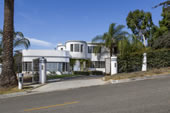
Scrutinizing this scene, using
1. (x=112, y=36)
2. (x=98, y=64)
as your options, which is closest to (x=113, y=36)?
(x=112, y=36)

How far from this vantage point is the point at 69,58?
97.2 ft

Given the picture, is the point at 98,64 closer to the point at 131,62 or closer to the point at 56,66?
the point at 56,66

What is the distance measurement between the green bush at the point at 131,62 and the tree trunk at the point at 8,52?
30.5 feet

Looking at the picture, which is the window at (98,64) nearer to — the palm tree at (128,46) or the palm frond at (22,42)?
the palm tree at (128,46)

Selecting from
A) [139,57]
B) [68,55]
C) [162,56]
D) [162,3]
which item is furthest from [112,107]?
[68,55]

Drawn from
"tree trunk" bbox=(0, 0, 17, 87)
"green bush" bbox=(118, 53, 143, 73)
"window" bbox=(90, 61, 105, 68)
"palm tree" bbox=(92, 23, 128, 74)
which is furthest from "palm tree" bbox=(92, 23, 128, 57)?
"tree trunk" bbox=(0, 0, 17, 87)

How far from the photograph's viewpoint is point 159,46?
21688 millimetres

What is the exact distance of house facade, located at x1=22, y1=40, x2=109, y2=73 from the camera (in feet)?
88.3

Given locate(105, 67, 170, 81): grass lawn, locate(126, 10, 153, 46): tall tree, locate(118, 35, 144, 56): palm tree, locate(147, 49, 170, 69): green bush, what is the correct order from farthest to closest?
locate(126, 10, 153, 46): tall tree → locate(118, 35, 144, 56): palm tree → locate(147, 49, 170, 69): green bush → locate(105, 67, 170, 81): grass lawn

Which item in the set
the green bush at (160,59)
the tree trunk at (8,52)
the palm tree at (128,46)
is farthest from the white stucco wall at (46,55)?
the green bush at (160,59)

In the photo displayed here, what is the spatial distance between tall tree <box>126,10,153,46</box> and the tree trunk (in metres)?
32.0

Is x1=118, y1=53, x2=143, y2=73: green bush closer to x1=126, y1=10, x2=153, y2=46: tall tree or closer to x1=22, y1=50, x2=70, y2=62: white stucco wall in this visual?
x1=22, y1=50, x2=70, y2=62: white stucco wall

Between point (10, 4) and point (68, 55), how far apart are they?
57.3 feet

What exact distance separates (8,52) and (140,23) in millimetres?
34007
